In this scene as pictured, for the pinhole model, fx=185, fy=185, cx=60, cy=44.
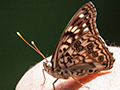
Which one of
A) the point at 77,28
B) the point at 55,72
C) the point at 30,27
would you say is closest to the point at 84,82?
the point at 55,72

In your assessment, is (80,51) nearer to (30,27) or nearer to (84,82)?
(84,82)

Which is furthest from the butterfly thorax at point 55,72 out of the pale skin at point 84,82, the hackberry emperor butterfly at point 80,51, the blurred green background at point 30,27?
the blurred green background at point 30,27

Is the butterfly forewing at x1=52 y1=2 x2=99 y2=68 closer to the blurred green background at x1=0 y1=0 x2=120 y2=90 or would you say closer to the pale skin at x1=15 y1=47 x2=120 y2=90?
the pale skin at x1=15 y1=47 x2=120 y2=90

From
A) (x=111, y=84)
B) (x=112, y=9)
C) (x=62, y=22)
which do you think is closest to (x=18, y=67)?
(x=62, y=22)

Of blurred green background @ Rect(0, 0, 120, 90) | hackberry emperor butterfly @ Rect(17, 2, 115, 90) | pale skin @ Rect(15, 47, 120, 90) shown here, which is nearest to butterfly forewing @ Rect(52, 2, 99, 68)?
hackberry emperor butterfly @ Rect(17, 2, 115, 90)

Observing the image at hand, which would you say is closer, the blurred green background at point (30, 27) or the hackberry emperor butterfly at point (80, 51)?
the hackberry emperor butterfly at point (80, 51)

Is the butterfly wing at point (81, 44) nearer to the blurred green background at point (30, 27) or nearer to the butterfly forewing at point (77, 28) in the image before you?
the butterfly forewing at point (77, 28)
